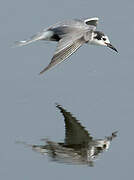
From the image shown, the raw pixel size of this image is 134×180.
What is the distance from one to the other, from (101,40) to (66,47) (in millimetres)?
1274

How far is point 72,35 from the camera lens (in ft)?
28.7

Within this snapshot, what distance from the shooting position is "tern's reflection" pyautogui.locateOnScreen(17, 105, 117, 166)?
7.20 meters

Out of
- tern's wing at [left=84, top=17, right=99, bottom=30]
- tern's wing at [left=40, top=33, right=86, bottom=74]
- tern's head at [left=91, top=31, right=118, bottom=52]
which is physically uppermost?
tern's wing at [left=40, top=33, right=86, bottom=74]

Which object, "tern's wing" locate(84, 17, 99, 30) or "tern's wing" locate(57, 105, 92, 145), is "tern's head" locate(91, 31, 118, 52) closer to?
"tern's wing" locate(84, 17, 99, 30)

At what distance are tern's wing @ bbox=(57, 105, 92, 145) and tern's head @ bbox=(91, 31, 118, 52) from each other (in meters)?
1.63

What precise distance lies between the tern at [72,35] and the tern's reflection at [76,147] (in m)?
0.89

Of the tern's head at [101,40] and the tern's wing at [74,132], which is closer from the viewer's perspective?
the tern's wing at [74,132]

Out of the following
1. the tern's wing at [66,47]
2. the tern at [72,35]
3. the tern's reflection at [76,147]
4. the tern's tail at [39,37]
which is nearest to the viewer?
the tern's reflection at [76,147]

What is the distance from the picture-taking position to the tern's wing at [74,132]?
759 cm

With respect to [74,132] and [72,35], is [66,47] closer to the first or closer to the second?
[72,35]

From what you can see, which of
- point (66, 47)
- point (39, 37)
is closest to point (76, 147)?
point (66, 47)

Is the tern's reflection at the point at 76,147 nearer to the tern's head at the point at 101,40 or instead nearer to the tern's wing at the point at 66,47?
the tern's wing at the point at 66,47

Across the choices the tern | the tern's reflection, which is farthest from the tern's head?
the tern's reflection

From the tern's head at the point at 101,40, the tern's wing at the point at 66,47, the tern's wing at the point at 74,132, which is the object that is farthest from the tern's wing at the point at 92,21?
the tern's wing at the point at 74,132
